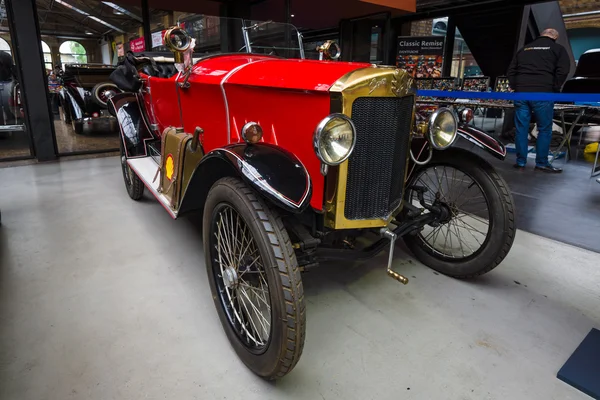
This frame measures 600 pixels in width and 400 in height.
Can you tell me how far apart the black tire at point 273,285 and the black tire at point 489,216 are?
1.29 metres

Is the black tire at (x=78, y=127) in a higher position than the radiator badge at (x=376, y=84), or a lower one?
lower

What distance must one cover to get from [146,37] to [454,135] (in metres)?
5.58

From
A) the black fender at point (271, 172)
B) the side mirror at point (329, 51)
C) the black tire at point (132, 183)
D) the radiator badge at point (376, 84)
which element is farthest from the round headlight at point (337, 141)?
the black tire at point (132, 183)

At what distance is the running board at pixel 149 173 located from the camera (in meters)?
2.59

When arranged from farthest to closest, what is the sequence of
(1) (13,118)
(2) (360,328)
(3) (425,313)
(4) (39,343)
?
(1) (13,118) < (3) (425,313) < (2) (360,328) < (4) (39,343)

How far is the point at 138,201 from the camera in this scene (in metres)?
3.63

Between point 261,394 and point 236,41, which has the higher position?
point 236,41

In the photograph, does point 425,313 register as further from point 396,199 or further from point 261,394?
point 261,394

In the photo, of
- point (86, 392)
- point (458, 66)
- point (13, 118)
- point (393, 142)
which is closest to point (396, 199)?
point (393, 142)

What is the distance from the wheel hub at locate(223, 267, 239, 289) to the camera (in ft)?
5.33

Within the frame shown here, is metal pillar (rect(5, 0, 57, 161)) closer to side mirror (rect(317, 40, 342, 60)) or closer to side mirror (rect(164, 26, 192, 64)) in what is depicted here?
side mirror (rect(164, 26, 192, 64))

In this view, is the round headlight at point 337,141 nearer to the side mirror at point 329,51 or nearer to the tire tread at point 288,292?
the tire tread at point 288,292

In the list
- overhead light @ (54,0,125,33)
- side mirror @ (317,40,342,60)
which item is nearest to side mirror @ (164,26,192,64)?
side mirror @ (317,40,342,60)

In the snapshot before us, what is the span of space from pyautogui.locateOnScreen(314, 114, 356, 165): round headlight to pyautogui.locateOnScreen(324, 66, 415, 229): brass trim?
103 mm
